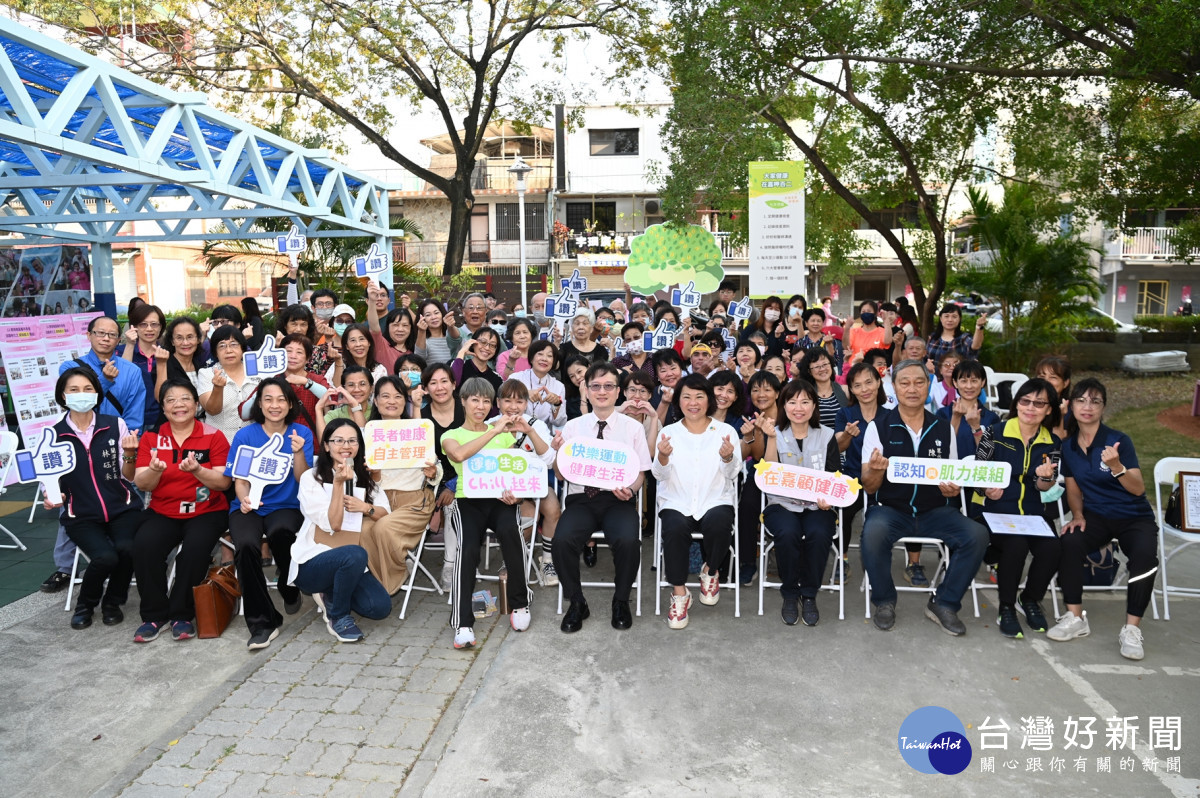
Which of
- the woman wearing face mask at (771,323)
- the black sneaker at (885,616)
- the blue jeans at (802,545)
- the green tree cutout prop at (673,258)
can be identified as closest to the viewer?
the black sneaker at (885,616)

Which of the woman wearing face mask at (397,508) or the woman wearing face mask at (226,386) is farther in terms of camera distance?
the woman wearing face mask at (226,386)

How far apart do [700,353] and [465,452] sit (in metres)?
2.64

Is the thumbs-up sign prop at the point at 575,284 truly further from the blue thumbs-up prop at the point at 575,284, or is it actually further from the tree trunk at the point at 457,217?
the tree trunk at the point at 457,217

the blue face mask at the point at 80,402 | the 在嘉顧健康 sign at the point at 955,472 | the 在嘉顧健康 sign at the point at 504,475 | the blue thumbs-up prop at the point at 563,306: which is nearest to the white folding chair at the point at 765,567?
the 在嘉顧健康 sign at the point at 955,472

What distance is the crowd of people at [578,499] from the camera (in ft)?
15.8

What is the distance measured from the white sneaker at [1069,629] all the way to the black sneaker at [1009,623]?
0.17 m

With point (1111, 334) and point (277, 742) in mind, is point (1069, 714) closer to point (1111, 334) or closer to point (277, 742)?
point (277, 742)

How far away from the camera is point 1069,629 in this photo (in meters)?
4.72

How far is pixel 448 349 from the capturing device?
294 inches

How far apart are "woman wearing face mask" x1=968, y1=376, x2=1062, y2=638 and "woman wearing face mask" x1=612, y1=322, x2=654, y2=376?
262 centimetres

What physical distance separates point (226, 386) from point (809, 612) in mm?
4109

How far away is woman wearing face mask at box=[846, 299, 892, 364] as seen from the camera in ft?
28.6

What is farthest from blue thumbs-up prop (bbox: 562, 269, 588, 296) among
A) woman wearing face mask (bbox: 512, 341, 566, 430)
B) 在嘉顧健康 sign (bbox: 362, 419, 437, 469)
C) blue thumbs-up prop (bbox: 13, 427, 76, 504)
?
blue thumbs-up prop (bbox: 13, 427, 76, 504)

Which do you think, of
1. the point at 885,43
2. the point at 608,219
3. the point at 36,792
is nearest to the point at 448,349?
the point at 36,792
